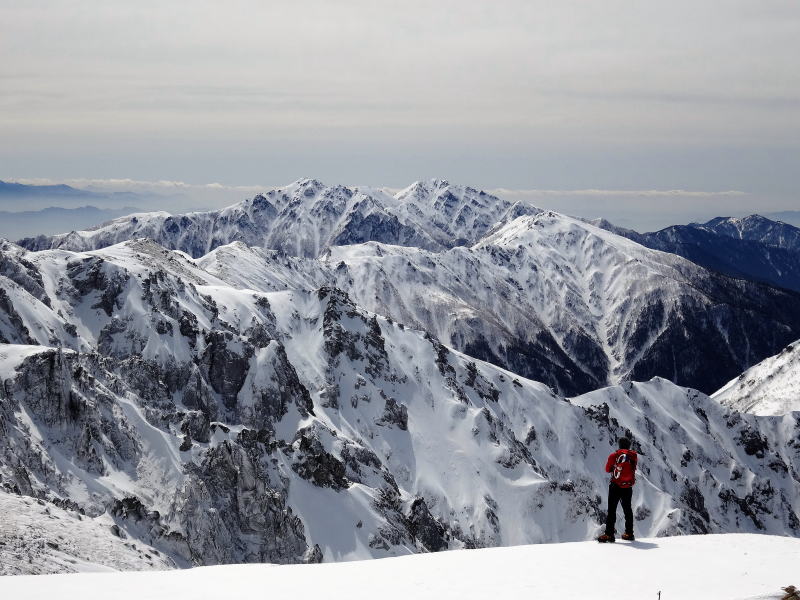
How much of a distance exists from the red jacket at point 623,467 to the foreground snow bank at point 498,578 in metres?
2.39

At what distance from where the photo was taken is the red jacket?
30016 millimetres

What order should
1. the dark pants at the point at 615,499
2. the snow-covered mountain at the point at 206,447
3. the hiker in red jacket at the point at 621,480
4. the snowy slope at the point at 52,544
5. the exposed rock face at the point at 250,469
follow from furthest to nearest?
the snow-covered mountain at the point at 206,447
the exposed rock face at the point at 250,469
the snowy slope at the point at 52,544
the dark pants at the point at 615,499
the hiker in red jacket at the point at 621,480

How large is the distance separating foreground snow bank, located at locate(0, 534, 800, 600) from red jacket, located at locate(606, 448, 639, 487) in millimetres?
2390

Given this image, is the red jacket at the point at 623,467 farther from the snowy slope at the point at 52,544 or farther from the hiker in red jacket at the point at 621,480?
the snowy slope at the point at 52,544

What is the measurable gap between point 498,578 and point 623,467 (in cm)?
775

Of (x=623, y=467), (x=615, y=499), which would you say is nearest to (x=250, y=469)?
(x=615, y=499)

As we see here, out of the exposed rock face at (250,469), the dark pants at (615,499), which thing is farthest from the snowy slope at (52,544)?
the dark pants at (615,499)

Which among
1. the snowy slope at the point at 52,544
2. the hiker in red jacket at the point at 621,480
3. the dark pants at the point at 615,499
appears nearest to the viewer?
the hiker in red jacket at the point at 621,480

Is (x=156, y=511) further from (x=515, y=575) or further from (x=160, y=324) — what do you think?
(x=515, y=575)

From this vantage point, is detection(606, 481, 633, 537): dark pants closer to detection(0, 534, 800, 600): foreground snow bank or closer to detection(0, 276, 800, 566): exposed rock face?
detection(0, 534, 800, 600): foreground snow bank

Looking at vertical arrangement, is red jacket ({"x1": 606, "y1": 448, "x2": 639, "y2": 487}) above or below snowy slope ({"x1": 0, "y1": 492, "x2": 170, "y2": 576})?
above

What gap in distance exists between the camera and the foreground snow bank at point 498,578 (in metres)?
23.3

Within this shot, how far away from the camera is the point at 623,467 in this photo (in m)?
30.0

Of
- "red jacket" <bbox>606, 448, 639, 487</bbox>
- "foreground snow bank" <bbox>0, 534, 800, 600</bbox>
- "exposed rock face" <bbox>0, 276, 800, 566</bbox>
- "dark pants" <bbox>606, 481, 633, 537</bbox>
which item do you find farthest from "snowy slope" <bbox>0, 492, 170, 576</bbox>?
"red jacket" <bbox>606, 448, 639, 487</bbox>
